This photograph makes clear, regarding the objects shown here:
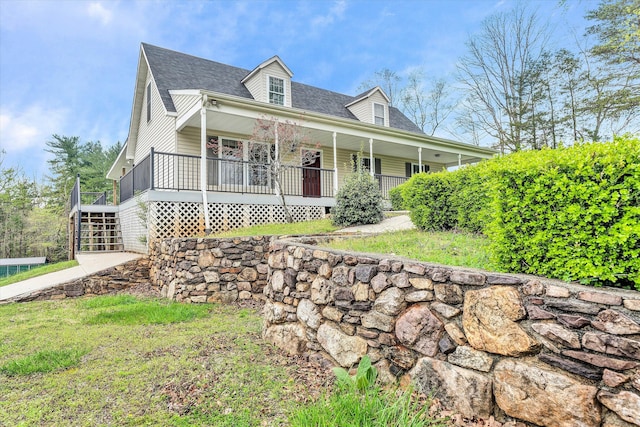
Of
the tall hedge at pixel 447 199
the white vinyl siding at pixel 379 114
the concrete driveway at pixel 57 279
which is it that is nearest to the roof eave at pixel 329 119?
the white vinyl siding at pixel 379 114

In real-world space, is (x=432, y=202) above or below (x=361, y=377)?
above

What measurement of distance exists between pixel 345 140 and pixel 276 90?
320cm

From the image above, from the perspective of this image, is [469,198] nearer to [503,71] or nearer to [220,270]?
[220,270]

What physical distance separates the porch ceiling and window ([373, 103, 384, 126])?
4.99 feet

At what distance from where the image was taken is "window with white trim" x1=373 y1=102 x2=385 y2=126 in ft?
49.5

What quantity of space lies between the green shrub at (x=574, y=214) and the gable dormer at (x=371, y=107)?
12993 millimetres

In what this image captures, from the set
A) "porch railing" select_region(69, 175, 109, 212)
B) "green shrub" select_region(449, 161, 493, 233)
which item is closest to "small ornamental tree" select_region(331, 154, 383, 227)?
"green shrub" select_region(449, 161, 493, 233)

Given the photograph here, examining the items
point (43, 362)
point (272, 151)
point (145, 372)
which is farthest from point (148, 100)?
point (145, 372)

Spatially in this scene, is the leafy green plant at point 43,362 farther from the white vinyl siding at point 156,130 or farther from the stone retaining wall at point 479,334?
the white vinyl siding at point 156,130

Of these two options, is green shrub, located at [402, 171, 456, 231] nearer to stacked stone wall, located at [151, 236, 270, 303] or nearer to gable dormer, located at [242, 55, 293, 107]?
stacked stone wall, located at [151, 236, 270, 303]

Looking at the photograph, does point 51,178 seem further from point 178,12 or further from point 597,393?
point 597,393

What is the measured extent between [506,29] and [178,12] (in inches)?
647

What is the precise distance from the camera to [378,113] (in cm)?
1523

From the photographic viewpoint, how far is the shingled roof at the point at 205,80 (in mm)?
11398
